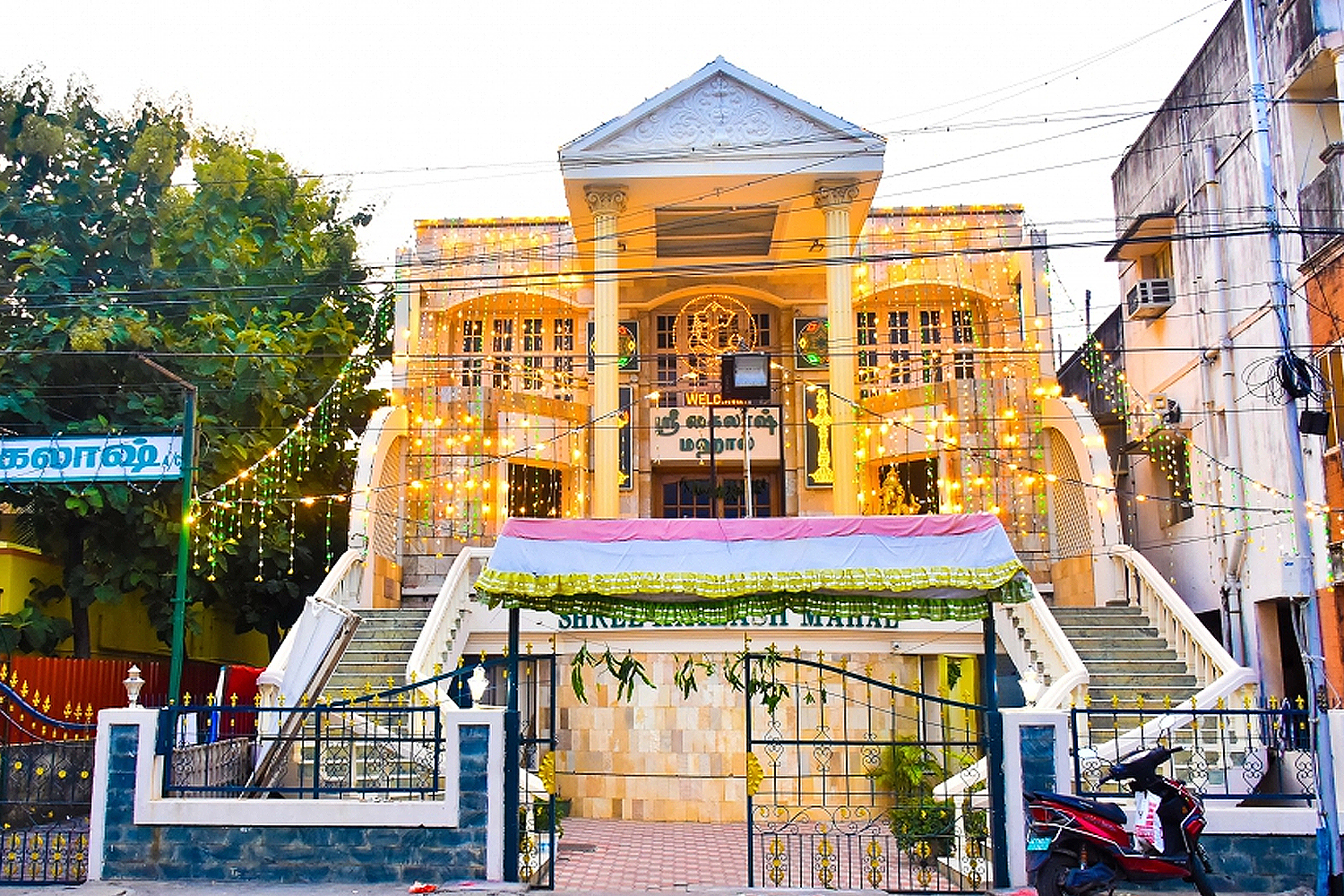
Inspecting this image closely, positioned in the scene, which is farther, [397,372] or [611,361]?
[397,372]

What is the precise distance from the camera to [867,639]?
50.6 ft

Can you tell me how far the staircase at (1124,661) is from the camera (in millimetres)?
14102

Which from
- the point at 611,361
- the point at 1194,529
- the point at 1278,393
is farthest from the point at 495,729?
the point at 1194,529

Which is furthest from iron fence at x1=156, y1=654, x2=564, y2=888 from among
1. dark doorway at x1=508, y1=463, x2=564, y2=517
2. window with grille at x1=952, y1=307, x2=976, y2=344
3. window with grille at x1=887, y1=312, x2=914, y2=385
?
window with grille at x1=952, y1=307, x2=976, y2=344

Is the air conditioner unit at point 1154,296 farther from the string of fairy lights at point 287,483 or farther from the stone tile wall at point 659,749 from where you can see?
the string of fairy lights at point 287,483

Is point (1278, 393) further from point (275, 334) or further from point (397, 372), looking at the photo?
point (275, 334)

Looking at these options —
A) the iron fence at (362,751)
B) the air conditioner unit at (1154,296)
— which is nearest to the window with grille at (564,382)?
the iron fence at (362,751)

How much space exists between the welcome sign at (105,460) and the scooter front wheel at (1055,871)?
9165mm

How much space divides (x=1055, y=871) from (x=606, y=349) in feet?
38.5

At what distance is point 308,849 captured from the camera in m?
9.51

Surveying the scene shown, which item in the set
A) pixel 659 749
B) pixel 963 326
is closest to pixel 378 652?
pixel 659 749

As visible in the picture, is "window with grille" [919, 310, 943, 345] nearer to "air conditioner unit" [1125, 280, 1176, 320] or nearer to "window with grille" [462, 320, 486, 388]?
"air conditioner unit" [1125, 280, 1176, 320]

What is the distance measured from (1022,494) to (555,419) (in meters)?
8.15

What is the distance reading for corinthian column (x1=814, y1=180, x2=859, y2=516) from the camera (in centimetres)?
1838
